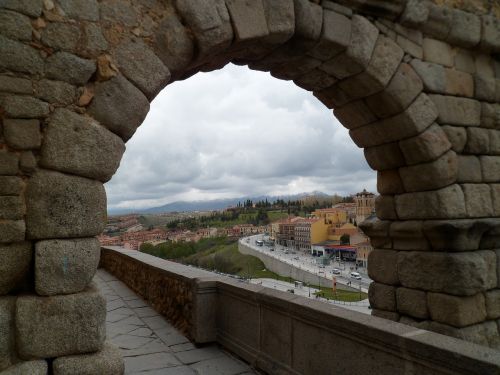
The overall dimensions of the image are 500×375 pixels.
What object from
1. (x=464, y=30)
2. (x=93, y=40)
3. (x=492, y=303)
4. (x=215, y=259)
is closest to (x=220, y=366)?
(x=93, y=40)

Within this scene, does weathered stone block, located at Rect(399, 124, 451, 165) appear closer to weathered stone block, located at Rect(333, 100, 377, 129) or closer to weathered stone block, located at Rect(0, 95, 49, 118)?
weathered stone block, located at Rect(333, 100, 377, 129)

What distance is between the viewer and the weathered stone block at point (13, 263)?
91.8 inches

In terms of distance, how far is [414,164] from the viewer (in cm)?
446

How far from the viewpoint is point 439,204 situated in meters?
4.27

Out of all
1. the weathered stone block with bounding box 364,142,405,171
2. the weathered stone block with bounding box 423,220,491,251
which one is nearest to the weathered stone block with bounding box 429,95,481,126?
the weathered stone block with bounding box 364,142,405,171

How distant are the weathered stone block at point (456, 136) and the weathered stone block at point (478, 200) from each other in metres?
0.45

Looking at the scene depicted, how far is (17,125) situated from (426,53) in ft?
13.9

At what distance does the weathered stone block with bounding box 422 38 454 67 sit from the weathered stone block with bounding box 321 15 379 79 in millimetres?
806

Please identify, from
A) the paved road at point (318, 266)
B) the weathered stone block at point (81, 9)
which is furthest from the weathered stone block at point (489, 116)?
the weathered stone block at point (81, 9)

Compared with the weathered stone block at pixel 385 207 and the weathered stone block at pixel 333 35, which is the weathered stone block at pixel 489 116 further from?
the weathered stone block at pixel 333 35

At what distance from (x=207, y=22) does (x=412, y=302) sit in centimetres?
367

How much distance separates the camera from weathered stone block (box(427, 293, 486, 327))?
3996 millimetres

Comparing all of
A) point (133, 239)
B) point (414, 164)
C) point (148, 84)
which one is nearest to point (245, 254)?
point (133, 239)

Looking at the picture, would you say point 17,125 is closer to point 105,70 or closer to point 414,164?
point 105,70
